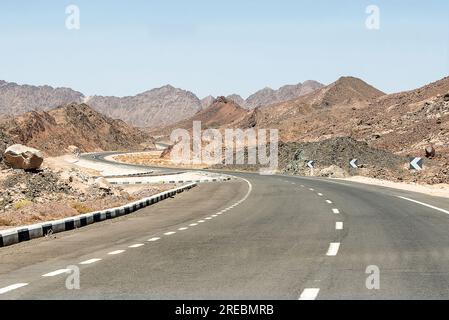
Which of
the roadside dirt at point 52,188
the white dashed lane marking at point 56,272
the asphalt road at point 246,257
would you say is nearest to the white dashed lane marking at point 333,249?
the asphalt road at point 246,257

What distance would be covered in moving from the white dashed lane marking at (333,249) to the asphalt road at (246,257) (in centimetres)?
4

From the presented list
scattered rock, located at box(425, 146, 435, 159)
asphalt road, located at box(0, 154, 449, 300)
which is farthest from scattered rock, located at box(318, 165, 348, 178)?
asphalt road, located at box(0, 154, 449, 300)

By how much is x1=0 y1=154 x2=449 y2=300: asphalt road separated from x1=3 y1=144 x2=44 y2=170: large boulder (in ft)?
60.8

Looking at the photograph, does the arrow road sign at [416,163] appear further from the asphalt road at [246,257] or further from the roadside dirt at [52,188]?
the asphalt road at [246,257]

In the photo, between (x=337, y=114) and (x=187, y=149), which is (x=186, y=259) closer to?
(x=187, y=149)

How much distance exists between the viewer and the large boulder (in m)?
38.0

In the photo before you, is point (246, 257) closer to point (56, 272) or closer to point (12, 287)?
point (56, 272)

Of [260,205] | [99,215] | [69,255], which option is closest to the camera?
[69,255]

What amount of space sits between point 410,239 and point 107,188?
24051mm

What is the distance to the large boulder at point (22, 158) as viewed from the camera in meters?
38.0

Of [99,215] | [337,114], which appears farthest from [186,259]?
[337,114]

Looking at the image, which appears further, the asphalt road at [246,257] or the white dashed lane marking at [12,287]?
the white dashed lane marking at [12,287]

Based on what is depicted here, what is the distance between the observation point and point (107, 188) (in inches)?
1412
